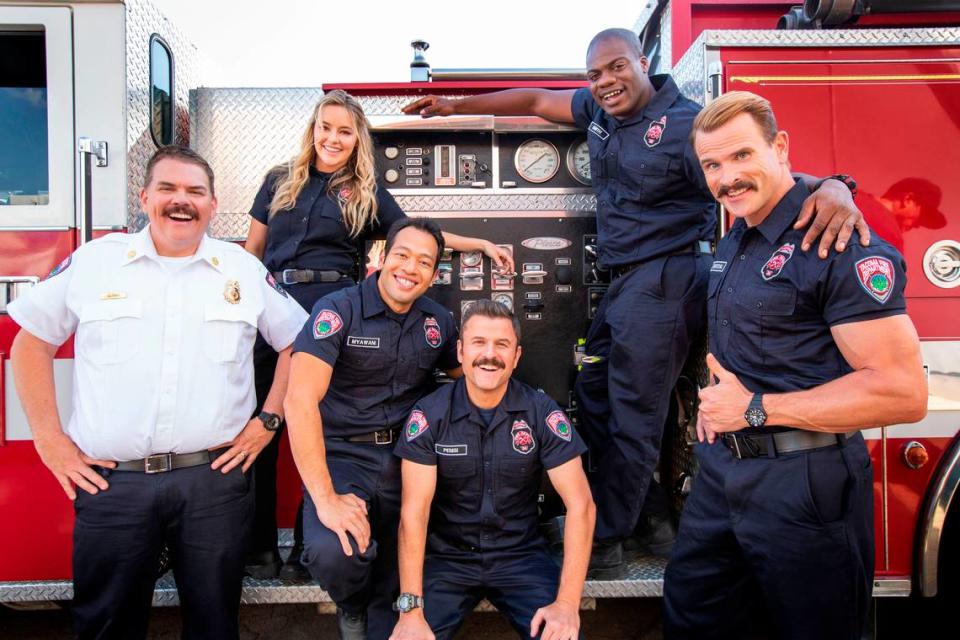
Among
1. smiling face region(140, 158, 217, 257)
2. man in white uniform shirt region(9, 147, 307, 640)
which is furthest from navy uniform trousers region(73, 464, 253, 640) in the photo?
smiling face region(140, 158, 217, 257)

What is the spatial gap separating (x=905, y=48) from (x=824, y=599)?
83.5 inches

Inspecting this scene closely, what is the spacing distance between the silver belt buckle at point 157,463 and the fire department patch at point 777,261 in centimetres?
202

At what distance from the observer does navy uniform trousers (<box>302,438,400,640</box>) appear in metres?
2.28

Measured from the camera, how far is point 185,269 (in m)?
2.32

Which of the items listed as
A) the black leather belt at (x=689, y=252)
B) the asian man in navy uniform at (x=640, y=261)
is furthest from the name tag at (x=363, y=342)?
the black leather belt at (x=689, y=252)

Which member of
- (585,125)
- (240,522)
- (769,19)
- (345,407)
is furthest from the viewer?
(769,19)

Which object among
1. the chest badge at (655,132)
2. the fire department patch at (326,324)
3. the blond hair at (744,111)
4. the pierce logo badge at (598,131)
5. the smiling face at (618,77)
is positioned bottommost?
the fire department patch at (326,324)

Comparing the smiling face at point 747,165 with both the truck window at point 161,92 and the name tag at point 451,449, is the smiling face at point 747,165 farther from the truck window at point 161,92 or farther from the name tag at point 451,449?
the truck window at point 161,92

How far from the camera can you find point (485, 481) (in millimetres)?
2430

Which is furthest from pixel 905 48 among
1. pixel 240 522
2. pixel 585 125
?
pixel 240 522

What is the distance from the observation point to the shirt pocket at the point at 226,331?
228 cm

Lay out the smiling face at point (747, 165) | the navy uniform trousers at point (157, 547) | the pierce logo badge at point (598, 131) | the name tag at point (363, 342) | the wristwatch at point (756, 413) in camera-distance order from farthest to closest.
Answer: the pierce logo badge at point (598, 131)
the name tag at point (363, 342)
the navy uniform trousers at point (157, 547)
the smiling face at point (747, 165)
the wristwatch at point (756, 413)

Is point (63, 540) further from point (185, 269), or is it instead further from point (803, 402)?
point (803, 402)

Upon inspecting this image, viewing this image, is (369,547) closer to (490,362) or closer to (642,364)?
(490,362)
